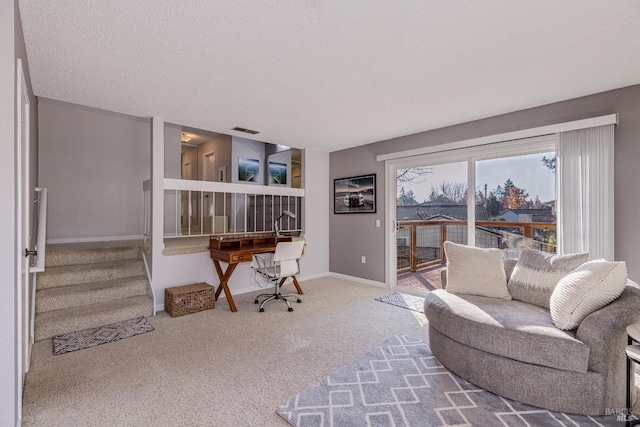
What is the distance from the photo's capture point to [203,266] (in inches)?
155

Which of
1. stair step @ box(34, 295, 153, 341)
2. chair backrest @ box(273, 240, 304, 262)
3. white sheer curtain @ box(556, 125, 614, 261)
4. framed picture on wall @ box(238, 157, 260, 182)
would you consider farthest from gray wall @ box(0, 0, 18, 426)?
framed picture on wall @ box(238, 157, 260, 182)

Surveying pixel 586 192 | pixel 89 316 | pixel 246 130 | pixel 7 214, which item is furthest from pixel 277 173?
pixel 7 214

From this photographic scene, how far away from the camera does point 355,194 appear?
4984 millimetres

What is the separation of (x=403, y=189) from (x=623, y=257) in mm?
2464

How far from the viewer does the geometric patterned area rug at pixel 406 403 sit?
1658mm

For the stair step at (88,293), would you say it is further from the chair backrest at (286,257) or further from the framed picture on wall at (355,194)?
the framed picture on wall at (355,194)

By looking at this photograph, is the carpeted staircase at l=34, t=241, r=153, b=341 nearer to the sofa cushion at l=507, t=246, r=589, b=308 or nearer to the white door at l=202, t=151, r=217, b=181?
the white door at l=202, t=151, r=217, b=181

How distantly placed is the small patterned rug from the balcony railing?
56 cm

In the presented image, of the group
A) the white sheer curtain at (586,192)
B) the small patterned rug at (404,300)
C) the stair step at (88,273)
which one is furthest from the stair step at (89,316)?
the white sheer curtain at (586,192)

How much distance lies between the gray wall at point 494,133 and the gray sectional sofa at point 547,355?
1.13 metres

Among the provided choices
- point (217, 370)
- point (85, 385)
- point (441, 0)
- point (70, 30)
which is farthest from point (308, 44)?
point (85, 385)

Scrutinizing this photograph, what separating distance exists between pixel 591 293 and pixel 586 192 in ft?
4.69

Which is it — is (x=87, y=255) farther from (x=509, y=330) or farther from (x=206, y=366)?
(x=509, y=330)

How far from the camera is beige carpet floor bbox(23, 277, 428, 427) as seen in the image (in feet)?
5.73
